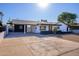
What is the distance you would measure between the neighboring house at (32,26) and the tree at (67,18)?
0.49ft

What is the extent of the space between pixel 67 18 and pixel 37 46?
0.86m

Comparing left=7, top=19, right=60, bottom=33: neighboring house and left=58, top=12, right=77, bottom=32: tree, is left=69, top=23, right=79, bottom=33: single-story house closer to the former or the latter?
left=58, top=12, right=77, bottom=32: tree

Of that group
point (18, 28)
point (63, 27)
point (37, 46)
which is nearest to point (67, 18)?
point (63, 27)

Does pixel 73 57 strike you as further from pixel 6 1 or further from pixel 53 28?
pixel 6 1

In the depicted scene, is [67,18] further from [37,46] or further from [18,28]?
[18,28]

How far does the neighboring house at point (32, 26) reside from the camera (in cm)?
390

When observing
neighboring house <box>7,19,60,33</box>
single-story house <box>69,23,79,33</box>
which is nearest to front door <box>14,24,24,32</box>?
neighboring house <box>7,19,60,33</box>

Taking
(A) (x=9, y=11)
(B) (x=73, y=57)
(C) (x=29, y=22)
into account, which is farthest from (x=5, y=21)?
(B) (x=73, y=57)

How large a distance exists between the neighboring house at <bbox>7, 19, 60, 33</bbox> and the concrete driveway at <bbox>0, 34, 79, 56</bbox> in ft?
0.59

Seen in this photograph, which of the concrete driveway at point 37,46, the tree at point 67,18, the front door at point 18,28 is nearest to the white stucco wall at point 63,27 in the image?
the tree at point 67,18

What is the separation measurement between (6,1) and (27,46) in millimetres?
978

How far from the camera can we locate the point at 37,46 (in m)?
3.74

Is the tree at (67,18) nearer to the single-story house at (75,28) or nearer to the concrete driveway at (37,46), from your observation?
the single-story house at (75,28)

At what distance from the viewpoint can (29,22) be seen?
3.91 meters
